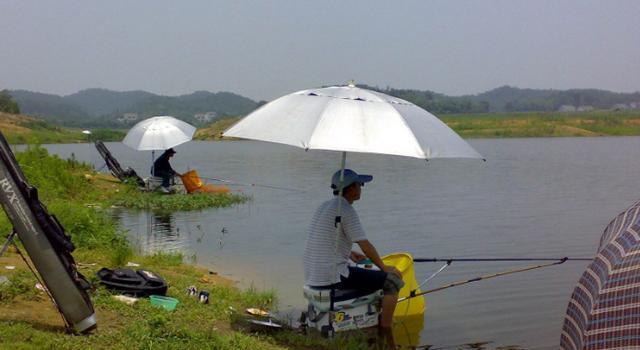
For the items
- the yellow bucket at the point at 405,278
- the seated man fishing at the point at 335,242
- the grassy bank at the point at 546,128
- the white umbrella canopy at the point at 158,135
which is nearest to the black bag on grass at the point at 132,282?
the seated man fishing at the point at 335,242

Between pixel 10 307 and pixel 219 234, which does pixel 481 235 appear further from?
pixel 10 307

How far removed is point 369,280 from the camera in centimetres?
648

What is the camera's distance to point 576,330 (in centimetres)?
471

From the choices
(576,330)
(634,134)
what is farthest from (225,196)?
(634,134)

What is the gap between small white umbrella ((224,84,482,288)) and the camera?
18.4ft

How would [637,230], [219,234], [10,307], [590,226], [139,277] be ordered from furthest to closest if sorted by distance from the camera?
1. [590,226]
2. [219,234]
3. [139,277]
4. [10,307]
5. [637,230]

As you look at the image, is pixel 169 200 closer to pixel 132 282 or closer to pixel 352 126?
pixel 132 282

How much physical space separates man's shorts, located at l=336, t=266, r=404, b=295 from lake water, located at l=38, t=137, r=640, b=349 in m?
1.39

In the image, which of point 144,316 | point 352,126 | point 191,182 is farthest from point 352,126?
point 191,182

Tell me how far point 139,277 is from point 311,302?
1940 mm

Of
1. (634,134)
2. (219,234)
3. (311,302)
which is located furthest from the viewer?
(634,134)

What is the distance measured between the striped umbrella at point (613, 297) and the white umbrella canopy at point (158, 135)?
1361cm

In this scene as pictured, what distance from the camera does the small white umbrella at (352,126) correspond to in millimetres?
5594

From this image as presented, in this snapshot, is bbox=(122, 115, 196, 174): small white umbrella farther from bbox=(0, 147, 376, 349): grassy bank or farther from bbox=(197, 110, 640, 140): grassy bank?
bbox=(197, 110, 640, 140): grassy bank
